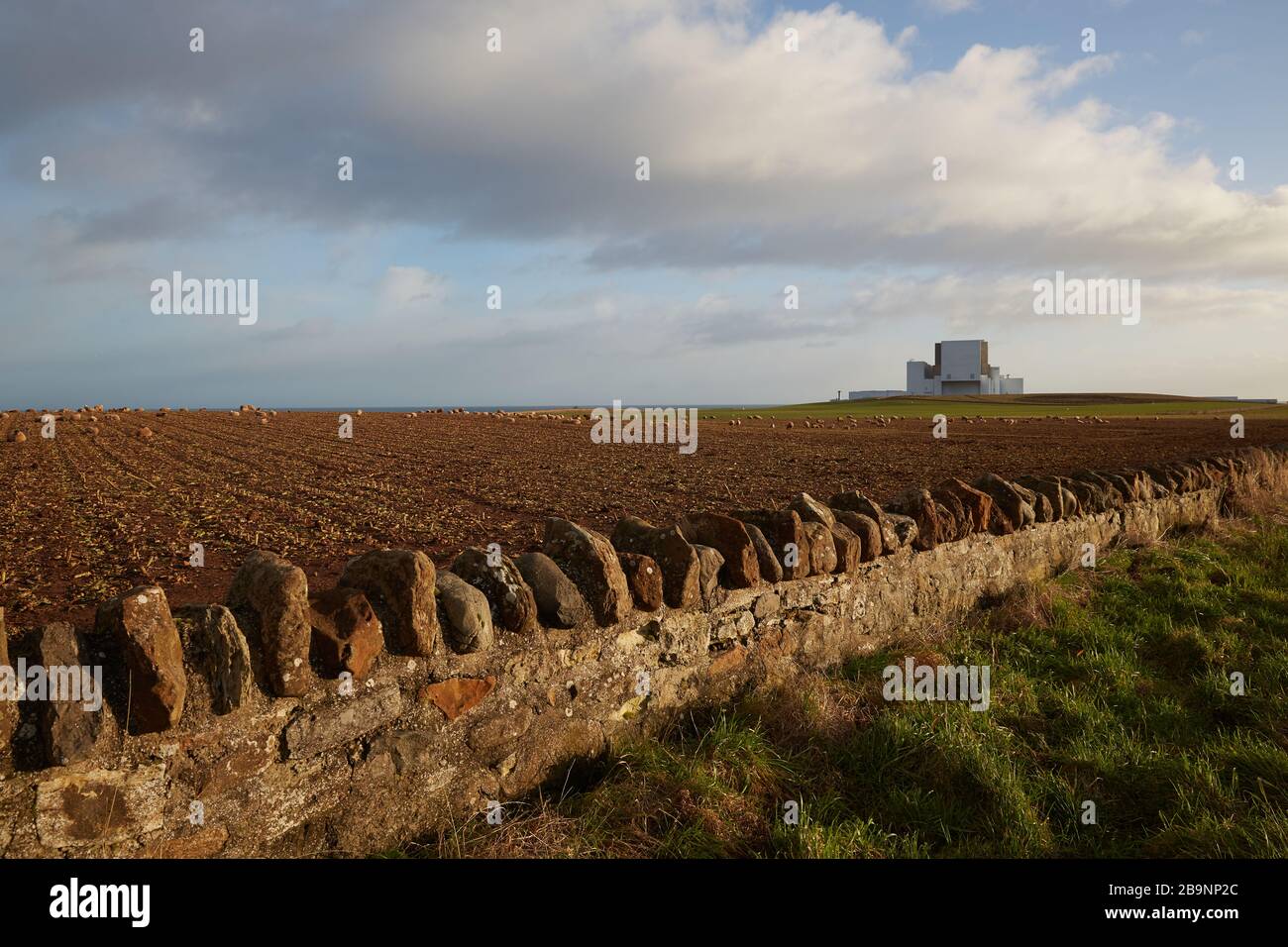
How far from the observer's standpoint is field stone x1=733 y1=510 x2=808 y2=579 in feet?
14.9

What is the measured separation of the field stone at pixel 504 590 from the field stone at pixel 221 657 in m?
1.00

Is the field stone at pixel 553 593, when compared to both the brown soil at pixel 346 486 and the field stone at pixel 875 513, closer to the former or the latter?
the field stone at pixel 875 513

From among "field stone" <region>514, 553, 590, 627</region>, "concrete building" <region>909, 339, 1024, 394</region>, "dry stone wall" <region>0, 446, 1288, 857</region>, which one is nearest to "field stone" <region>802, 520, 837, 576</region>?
"dry stone wall" <region>0, 446, 1288, 857</region>

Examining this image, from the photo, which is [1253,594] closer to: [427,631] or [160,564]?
[427,631]

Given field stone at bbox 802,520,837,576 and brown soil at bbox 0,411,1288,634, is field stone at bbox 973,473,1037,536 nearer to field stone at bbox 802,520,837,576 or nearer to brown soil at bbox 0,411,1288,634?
field stone at bbox 802,520,837,576

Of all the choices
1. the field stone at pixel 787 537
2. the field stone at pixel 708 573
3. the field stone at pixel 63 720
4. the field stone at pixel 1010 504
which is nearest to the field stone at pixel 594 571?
the field stone at pixel 708 573

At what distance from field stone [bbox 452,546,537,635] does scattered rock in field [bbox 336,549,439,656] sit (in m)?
0.31

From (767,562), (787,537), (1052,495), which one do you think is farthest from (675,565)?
(1052,495)

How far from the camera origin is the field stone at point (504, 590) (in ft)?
10.8

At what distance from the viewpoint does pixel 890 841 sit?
322 centimetres

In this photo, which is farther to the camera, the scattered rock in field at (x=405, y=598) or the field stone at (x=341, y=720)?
the scattered rock in field at (x=405, y=598)

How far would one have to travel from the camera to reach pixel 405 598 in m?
2.94
